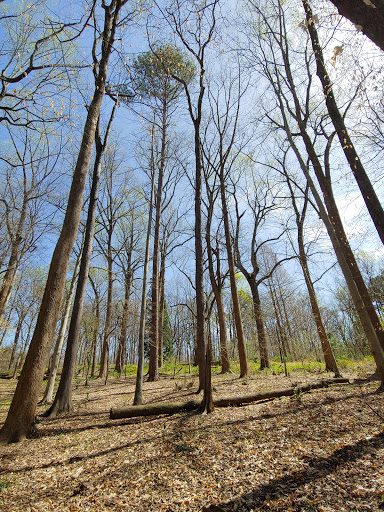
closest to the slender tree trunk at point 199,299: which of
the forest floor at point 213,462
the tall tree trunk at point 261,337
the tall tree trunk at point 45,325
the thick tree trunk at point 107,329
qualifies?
the forest floor at point 213,462

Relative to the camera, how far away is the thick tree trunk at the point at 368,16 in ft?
6.94

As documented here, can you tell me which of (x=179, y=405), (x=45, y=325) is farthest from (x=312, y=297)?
(x=45, y=325)

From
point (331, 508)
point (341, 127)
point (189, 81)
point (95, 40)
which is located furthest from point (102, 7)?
point (331, 508)

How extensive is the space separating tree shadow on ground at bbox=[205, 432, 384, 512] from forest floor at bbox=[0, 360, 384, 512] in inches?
0.5

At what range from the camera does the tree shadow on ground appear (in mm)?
2578

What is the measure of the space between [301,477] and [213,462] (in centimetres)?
116

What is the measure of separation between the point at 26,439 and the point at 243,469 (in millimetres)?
3975

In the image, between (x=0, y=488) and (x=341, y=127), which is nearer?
(x=0, y=488)

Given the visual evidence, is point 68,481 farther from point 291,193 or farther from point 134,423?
point 291,193

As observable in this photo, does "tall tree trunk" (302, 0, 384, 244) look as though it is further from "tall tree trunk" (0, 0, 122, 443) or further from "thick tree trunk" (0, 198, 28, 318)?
"thick tree trunk" (0, 198, 28, 318)

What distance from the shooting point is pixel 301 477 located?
2.88 metres

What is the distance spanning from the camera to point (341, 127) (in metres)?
6.37

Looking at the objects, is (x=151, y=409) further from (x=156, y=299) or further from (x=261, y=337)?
(x=261, y=337)

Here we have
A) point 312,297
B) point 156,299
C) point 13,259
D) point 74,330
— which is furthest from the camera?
point 156,299
